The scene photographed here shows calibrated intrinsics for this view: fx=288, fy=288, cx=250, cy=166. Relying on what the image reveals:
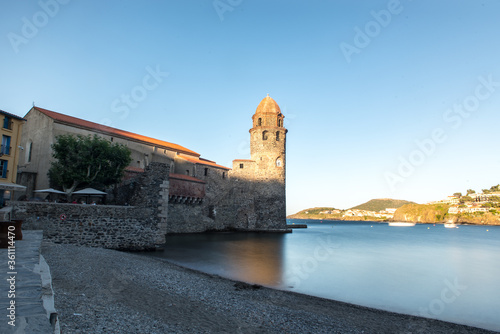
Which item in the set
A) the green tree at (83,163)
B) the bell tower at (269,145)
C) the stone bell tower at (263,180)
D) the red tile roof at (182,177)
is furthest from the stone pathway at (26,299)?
the bell tower at (269,145)

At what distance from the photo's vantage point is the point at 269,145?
39.6 metres

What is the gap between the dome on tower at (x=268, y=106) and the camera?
41.0 meters

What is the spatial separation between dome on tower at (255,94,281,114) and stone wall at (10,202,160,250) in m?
29.2

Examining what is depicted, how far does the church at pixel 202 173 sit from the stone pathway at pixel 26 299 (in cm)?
1781

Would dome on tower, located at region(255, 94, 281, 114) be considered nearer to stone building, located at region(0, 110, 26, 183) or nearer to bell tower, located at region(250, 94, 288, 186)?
bell tower, located at region(250, 94, 288, 186)

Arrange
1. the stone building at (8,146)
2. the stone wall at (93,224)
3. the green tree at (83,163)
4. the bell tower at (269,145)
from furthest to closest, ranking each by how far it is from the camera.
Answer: the bell tower at (269,145), the green tree at (83,163), the stone building at (8,146), the stone wall at (93,224)

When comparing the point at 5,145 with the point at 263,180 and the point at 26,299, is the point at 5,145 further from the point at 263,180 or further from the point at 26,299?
the point at 263,180

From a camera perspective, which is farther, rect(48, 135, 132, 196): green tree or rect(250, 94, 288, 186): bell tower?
rect(250, 94, 288, 186): bell tower

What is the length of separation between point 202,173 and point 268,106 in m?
14.3

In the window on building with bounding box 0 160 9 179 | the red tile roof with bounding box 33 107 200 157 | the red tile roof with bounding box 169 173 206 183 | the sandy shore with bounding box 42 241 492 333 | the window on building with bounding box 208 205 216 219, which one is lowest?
the sandy shore with bounding box 42 241 492 333

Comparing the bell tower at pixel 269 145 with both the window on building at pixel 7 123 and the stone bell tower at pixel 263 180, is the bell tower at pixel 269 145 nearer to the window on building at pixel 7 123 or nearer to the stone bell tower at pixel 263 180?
the stone bell tower at pixel 263 180

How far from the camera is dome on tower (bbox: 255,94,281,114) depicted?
135ft

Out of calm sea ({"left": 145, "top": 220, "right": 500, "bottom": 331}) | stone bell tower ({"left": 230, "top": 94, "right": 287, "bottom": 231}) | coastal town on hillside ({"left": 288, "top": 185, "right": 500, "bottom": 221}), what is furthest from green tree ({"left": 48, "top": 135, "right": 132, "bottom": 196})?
coastal town on hillside ({"left": 288, "top": 185, "right": 500, "bottom": 221})

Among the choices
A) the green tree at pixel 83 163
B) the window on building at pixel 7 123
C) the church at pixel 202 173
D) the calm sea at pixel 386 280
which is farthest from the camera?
the church at pixel 202 173
